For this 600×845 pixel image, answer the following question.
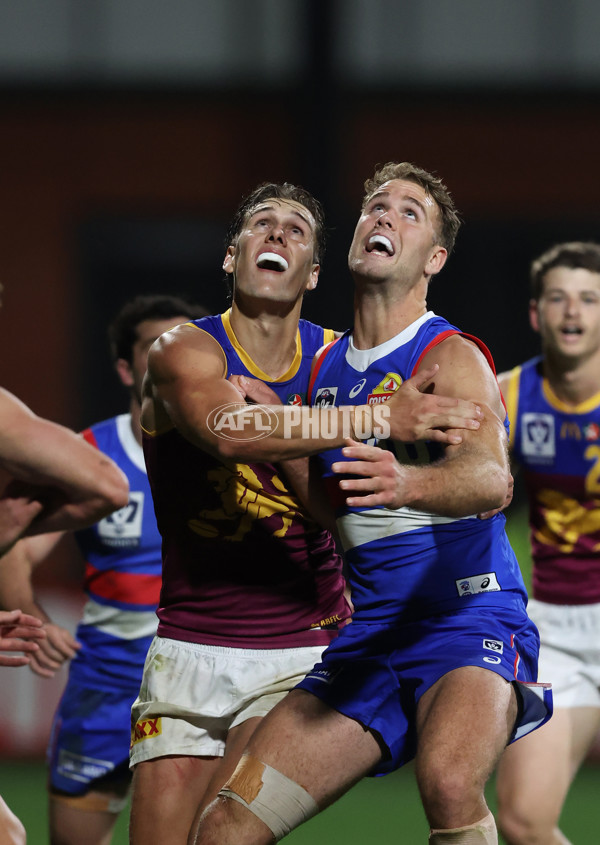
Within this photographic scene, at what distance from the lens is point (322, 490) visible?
363 cm

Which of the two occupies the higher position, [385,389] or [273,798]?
[385,389]

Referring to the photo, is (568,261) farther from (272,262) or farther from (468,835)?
(468,835)

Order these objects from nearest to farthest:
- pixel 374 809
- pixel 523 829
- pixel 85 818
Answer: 1. pixel 523 829
2. pixel 85 818
3. pixel 374 809

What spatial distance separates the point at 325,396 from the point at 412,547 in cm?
53

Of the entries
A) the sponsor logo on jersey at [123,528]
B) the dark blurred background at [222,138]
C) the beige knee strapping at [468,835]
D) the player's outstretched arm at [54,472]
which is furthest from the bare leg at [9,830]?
the dark blurred background at [222,138]

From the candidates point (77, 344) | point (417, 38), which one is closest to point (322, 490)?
point (77, 344)

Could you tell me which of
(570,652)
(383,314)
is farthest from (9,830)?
(570,652)

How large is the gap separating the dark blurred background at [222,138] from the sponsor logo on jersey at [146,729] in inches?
291

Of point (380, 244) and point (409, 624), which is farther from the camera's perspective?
point (380, 244)

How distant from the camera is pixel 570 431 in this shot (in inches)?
204

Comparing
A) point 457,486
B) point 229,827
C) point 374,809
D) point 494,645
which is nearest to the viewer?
point 457,486

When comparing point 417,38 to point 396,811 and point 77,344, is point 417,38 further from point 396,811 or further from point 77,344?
point 396,811

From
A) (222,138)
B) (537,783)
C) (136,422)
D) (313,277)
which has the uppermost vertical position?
(222,138)

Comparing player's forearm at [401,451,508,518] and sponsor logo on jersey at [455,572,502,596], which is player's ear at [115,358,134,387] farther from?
player's forearm at [401,451,508,518]
